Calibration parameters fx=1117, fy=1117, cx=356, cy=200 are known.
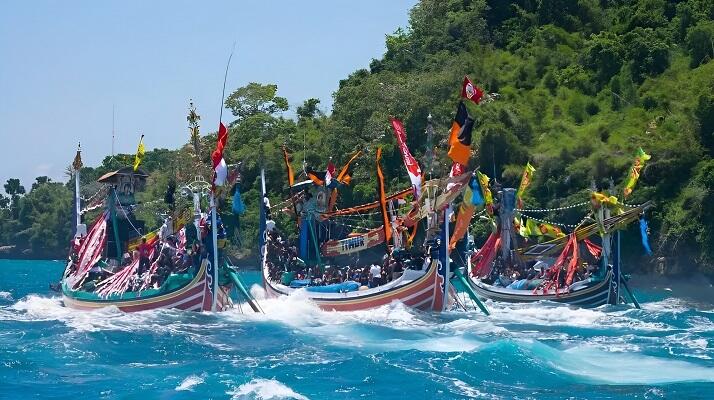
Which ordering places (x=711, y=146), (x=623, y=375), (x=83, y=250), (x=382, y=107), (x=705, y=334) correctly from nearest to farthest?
(x=623, y=375), (x=705, y=334), (x=83, y=250), (x=711, y=146), (x=382, y=107)

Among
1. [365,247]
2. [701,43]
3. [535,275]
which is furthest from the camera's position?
[701,43]

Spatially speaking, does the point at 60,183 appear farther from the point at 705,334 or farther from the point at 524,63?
the point at 705,334

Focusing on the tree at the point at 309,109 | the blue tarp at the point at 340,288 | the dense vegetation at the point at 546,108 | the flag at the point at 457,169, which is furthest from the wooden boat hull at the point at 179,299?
→ the tree at the point at 309,109

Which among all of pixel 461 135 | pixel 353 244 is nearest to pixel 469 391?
pixel 461 135

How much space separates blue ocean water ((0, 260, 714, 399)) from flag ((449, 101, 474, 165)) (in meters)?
5.99

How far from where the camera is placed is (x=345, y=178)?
164 feet

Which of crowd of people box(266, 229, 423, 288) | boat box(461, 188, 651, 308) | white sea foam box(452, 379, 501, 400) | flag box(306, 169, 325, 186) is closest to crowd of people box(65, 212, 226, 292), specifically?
crowd of people box(266, 229, 423, 288)

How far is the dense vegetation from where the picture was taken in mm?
63156

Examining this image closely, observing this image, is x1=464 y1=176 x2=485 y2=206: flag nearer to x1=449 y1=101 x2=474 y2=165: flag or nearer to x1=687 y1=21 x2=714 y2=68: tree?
x1=449 y1=101 x2=474 y2=165: flag

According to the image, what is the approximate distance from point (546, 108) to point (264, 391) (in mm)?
54159

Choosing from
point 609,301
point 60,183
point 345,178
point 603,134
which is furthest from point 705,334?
point 60,183

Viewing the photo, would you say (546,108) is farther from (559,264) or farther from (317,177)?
(317,177)

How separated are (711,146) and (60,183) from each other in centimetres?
10802

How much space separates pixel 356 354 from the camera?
32781 mm
